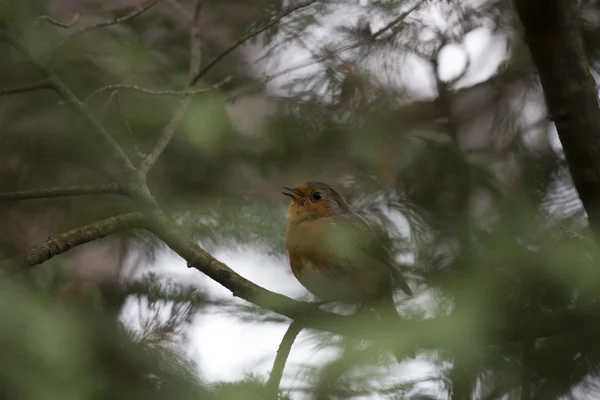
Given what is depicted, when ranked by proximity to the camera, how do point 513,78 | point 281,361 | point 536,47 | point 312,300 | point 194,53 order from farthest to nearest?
point 513,78 → point 194,53 → point 312,300 → point 536,47 → point 281,361

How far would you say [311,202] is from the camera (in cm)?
339

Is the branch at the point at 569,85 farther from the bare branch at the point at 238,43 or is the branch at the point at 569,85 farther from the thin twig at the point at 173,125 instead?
the thin twig at the point at 173,125

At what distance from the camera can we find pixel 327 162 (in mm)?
3068

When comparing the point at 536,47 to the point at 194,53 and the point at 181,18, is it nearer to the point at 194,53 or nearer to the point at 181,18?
the point at 194,53

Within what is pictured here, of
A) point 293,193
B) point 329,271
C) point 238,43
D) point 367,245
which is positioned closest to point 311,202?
point 293,193

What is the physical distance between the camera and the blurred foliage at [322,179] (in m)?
1.25

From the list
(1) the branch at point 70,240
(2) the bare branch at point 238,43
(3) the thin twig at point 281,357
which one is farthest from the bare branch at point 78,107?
(3) the thin twig at point 281,357

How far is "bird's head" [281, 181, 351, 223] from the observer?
3330mm

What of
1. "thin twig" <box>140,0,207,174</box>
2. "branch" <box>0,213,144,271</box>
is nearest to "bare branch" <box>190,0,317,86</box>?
"thin twig" <box>140,0,207,174</box>

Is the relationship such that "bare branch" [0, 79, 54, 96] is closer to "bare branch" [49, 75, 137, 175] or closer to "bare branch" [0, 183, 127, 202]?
"bare branch" [49, 75, 137, 175]

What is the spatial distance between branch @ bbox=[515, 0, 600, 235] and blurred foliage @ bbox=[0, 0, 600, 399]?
0.39 ft

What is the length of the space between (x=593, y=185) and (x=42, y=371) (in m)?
1.56

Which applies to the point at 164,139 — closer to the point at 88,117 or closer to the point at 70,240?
the point at 88,117

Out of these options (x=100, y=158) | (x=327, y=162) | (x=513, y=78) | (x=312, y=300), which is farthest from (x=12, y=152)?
(x=513, y=78)
